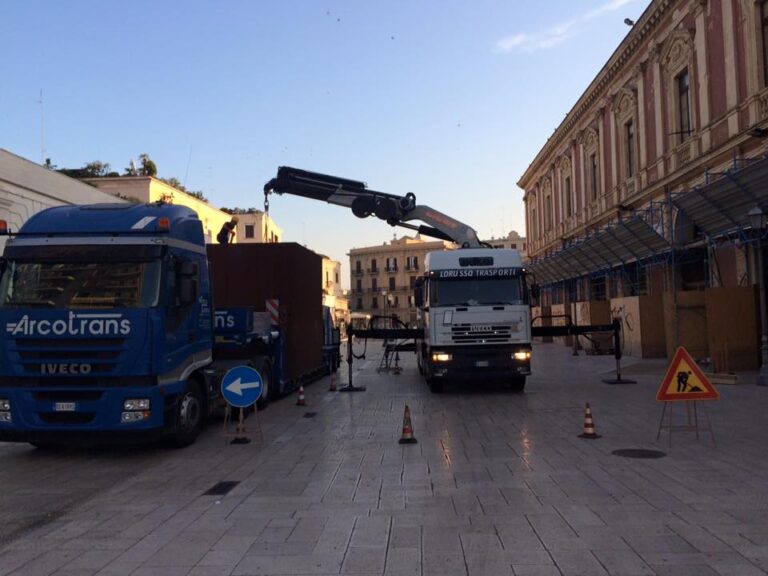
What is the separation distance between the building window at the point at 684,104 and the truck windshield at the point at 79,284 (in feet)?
70.3

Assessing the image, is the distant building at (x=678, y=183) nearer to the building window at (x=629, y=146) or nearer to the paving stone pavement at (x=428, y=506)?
the building window at (x=629, y=146)

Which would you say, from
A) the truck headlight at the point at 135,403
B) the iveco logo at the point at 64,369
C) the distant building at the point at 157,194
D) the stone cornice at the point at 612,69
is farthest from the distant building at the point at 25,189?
the stone cornice at the point at 612,69

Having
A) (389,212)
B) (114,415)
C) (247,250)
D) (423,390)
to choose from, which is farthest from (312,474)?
(389,212)

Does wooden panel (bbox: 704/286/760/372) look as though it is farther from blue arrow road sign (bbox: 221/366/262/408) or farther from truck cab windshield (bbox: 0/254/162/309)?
truck cab windshield (bbox: 0/254/162/309)

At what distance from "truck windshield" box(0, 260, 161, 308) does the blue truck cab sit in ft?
0.04

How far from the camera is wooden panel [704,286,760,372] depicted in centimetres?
1750

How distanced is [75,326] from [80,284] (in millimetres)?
623

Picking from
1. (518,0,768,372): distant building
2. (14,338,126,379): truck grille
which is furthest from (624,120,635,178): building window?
(14,338,126,379): truck grille

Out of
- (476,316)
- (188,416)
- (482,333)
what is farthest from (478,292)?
(188,416)

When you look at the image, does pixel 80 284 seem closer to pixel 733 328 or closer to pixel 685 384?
pixel 685 384

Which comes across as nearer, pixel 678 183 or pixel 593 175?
pixel 678 183

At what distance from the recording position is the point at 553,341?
43844mm

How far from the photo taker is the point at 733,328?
17672 millimetres

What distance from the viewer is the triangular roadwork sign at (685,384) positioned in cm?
887
